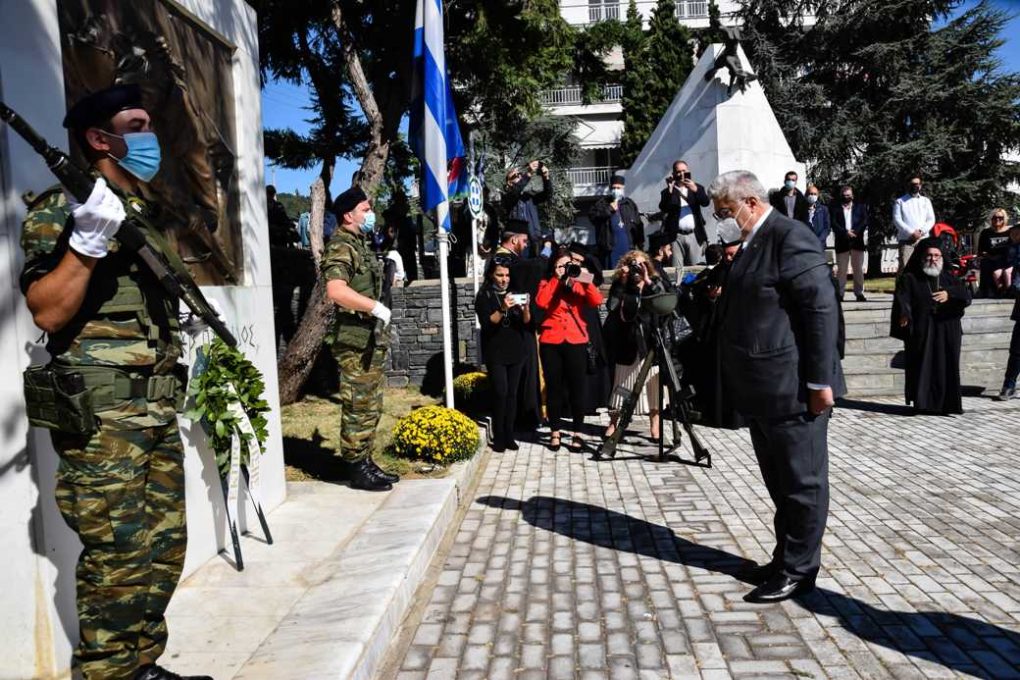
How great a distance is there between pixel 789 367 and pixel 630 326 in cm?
378

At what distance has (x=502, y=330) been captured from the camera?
771cm

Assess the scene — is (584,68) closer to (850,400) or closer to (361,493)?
(850,400)

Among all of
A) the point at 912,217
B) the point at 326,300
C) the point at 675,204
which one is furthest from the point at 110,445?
the point at 912,217

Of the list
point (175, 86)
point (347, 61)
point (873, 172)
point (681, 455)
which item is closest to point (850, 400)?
point (681, 455)

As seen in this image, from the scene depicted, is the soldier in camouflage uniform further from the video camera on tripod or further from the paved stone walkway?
the video camera on tripod

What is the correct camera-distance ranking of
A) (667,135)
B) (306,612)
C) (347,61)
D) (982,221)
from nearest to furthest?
(306,612) → (347,61) → (667,135) → (982,221)

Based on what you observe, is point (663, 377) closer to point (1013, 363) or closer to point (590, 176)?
point (1013, 363)

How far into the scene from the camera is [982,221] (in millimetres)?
28797

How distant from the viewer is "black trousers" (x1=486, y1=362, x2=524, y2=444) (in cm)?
770

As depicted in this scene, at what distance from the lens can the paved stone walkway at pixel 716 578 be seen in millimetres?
3303

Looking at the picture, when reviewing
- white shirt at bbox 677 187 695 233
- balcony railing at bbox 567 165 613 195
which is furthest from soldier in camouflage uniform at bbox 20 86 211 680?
balcony railing at bbox 567 165 613 195

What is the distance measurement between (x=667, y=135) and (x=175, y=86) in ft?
50.8

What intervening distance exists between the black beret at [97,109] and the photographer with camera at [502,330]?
17.0ft

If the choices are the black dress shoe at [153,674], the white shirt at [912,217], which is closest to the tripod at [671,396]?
the black dress shoe at [153,674]
